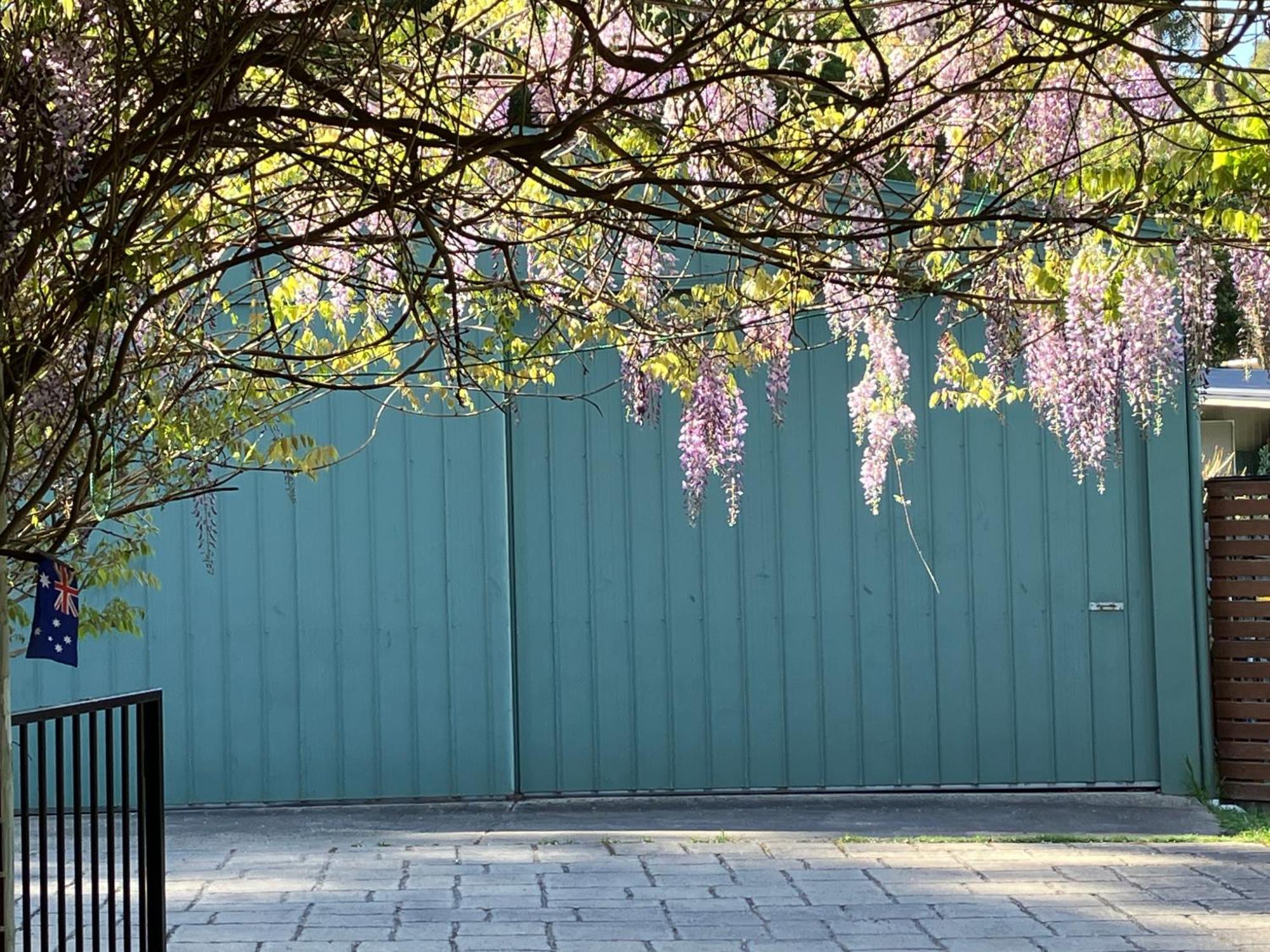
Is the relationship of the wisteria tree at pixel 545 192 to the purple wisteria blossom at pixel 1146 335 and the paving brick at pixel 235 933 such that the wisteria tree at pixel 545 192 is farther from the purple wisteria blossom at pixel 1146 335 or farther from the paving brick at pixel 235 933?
the paving brick at pixel 235 933

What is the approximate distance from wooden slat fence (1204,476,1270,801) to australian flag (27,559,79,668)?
18.5ft

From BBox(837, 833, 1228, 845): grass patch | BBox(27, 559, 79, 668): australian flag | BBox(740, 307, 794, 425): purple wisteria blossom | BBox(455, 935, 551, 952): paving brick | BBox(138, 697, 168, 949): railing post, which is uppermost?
BBox(740, 307, 794, 425): purple wisteria blossom

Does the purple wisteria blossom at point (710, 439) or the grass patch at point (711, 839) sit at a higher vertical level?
the purple wisteria blossom at point (710, 439)

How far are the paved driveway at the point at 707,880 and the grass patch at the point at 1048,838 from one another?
0.19 ft

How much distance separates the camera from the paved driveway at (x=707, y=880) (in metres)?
4.51

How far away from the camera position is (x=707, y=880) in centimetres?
531

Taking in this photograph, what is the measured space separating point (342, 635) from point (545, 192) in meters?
3.26

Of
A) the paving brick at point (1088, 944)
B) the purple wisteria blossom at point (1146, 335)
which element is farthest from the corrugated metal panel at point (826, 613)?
the paving brick at point (1088, 944)

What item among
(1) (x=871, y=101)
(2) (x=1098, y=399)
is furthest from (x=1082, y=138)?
(1) (x=871, y=101)

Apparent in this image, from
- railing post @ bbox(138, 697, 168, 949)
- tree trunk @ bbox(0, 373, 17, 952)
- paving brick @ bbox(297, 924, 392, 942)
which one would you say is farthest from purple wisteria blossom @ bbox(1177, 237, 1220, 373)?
tree trunk @ bbox(0, 373, 17, 952)

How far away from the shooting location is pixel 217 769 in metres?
6.82

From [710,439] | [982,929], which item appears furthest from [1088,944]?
[710,439]

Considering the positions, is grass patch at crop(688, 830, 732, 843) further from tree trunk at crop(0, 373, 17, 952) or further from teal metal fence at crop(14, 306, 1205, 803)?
tree trunk at crop(0, 373, 17, 952)

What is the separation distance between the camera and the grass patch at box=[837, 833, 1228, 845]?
6008mm
